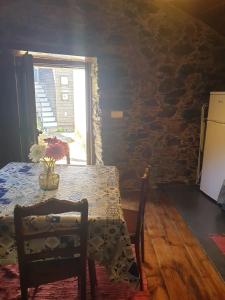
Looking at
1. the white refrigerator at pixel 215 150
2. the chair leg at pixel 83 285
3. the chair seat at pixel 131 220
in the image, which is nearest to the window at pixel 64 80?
the white refrigerator at pixel 215 150

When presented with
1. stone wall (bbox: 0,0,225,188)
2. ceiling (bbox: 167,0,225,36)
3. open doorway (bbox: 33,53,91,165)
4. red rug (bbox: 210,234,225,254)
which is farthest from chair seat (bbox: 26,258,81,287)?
open doorway (bbox: 33,53,91,165)

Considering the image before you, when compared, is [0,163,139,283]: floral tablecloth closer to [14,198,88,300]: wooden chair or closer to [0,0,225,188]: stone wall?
[14,198,88,300]: wooden chair

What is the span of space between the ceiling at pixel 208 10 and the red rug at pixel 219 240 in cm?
297

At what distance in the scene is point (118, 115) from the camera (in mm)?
3904

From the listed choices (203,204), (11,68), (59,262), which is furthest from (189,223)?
(11,68)

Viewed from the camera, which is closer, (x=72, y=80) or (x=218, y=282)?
(x=218, y=282)

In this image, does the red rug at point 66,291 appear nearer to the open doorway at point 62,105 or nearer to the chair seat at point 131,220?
the chair seat at point 131,220

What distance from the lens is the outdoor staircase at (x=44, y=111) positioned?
5.89 m

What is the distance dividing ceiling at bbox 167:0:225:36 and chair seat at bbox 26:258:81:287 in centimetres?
357

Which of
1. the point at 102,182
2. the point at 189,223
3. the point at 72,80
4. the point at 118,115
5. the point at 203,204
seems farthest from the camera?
the point at 72,80

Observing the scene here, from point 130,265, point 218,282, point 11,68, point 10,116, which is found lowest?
point 218,282

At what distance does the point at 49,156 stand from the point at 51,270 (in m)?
0.81

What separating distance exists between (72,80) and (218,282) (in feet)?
17.3

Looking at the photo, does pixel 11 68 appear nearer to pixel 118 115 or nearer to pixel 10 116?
pixel 10 116
